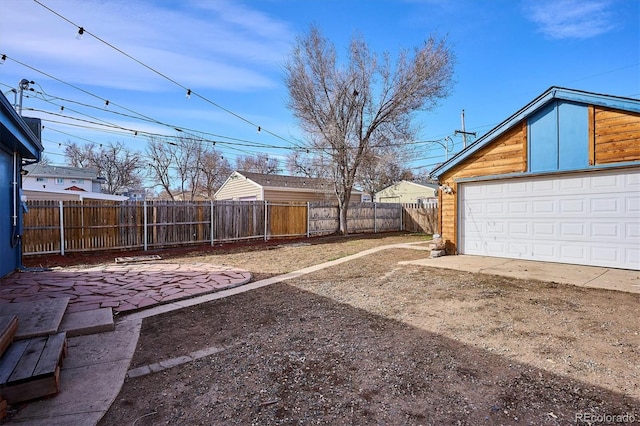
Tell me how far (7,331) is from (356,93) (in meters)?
13.6

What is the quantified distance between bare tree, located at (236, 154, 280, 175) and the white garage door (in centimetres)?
2987

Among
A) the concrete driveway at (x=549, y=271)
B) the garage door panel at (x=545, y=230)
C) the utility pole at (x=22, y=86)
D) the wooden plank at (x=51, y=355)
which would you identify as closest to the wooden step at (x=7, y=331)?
the wooden plank at (x=51, y=355)

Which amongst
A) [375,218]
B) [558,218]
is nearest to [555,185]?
[558,218]

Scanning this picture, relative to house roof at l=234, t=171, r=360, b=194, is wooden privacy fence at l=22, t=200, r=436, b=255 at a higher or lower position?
lower

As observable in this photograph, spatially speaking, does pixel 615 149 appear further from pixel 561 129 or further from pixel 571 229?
pixel 571 229

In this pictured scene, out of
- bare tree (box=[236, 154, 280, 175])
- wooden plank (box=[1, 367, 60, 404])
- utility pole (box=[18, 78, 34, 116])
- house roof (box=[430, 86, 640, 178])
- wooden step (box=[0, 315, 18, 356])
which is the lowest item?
wooden plank (box=[1, 367, 60, 404])

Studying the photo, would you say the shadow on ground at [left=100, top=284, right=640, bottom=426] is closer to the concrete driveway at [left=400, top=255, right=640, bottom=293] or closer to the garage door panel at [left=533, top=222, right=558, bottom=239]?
the concrete driveway at [left=400, top=255, right=640, bottom=293]

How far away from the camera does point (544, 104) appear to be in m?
7.03

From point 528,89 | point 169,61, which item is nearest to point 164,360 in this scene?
point 169,61

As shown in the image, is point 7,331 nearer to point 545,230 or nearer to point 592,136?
point 545,230

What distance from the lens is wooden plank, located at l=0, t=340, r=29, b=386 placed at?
2301 mm

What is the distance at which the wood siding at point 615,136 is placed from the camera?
601 centimetres

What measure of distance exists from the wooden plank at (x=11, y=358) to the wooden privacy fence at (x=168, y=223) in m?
7.71

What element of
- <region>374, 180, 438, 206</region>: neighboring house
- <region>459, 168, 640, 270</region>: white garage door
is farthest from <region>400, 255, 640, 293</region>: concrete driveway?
<region>374, 180, 438, 206</region>: neighboring house
